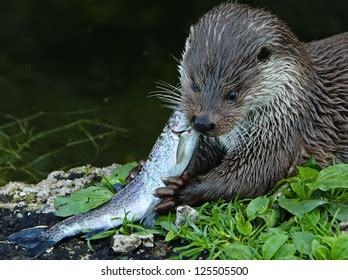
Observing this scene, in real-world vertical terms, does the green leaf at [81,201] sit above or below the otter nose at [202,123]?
below

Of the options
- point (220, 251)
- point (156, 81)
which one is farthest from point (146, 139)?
point (220, 251)

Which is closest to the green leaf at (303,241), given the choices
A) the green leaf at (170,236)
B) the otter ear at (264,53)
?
the green leaf at (170,236)

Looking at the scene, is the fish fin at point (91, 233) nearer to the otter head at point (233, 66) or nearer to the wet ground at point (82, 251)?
the wet ground at point (82, 251)

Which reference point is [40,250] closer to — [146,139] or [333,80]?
[333,80]

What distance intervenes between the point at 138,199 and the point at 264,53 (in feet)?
2.04

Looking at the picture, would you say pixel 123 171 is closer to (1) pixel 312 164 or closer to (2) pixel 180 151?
(2) pixel 180 151

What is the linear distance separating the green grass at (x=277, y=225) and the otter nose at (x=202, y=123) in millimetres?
276

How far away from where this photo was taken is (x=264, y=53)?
12.3ft

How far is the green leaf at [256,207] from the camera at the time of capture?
365 centimetres

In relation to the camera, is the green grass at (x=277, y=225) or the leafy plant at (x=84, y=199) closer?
the green grass at (x=277, y=225)

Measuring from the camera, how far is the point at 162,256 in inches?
141

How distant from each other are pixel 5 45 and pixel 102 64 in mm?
564

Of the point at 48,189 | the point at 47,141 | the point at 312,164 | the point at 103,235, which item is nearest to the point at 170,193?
the point at 103,235

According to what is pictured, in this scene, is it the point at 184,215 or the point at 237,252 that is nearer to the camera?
the point at 237,252
